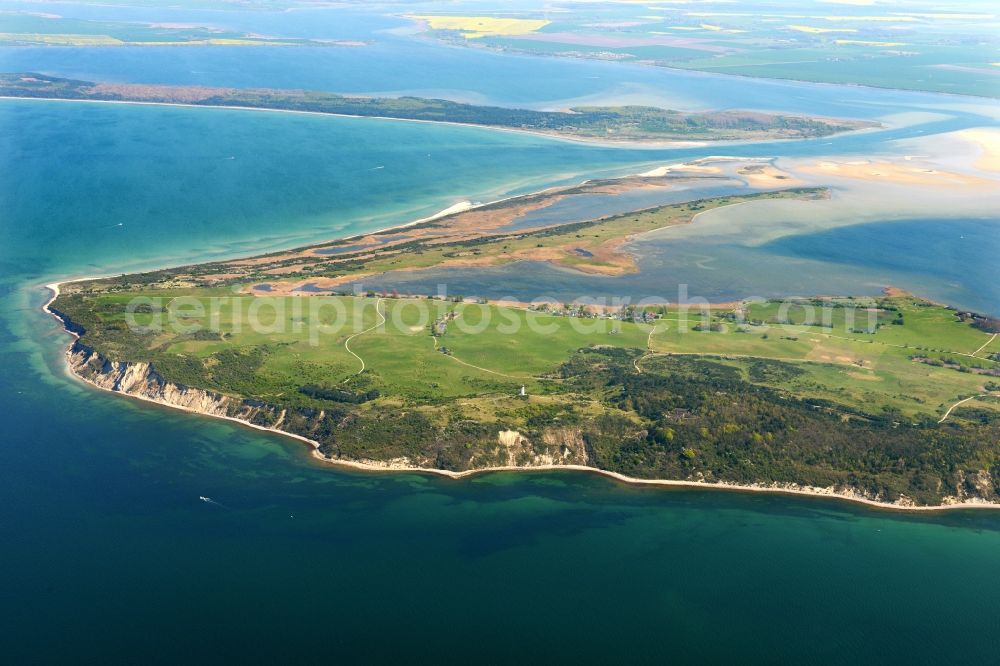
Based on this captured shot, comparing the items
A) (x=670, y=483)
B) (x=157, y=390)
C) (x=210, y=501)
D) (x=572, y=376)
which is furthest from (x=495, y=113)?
(x=210, y=501)

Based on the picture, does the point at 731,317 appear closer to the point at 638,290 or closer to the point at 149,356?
the point at 638,290

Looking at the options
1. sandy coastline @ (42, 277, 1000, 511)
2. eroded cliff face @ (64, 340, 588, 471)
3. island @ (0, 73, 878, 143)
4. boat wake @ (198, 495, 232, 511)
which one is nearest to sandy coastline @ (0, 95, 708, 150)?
island @ (0, 73, 878, 143)

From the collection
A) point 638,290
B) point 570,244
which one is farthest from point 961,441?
point 570,244

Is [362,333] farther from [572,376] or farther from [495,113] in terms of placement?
[495,113]

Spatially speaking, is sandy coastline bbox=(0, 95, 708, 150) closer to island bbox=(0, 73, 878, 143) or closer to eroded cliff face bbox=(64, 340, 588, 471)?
island bbox=(0, 73, 878, 143)

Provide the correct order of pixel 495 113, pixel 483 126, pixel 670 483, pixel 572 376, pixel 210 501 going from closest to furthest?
pixel 210 501
pixel 670 483
pixel 572 376
pixel 483 126
pixel 495 113

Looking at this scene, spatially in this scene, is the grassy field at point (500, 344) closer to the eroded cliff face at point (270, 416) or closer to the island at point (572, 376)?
the island at point (572, 376)
